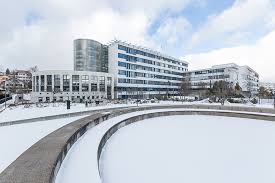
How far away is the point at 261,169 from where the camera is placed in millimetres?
8109

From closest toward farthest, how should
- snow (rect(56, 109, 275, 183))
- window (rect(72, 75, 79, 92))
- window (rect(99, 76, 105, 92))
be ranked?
1. snow (rect(56, 109, 275, 183))
2. window (rect(72, 75, 79, 92))
3. window (rect(99, 76, 105, 92))

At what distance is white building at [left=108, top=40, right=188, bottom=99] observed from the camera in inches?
2655

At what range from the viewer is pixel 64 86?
5753 centimetres

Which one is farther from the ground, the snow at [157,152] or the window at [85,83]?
the window at [85,83]

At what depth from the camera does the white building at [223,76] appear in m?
81.1

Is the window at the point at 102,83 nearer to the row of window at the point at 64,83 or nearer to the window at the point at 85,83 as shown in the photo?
the row of window at the point at 64,83

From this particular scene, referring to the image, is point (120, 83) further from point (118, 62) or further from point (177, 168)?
point (177, 168)

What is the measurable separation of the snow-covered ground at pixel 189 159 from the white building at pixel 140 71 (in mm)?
51743

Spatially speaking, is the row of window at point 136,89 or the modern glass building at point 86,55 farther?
the modern glass building at point 86,55

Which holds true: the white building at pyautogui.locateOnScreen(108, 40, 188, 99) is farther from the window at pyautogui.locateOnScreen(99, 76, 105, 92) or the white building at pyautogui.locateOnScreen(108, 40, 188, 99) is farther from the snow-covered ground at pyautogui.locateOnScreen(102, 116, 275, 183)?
the snow-covered ground at pyautogui.locateOnScreen(102, 116, 275, 183)

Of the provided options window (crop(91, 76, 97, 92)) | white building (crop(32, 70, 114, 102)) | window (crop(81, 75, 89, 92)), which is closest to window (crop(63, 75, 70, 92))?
white building (crop(32, 70, 114, 102))

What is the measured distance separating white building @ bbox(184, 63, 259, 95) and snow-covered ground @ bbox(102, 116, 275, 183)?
70.0 metres

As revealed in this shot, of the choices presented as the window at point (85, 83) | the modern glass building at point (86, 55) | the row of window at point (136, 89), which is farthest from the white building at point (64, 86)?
the modern glass building at point (86, 55)

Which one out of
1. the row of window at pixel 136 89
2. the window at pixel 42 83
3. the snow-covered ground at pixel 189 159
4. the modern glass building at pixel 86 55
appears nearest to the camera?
the snow-covered ground at pixel 189 159
